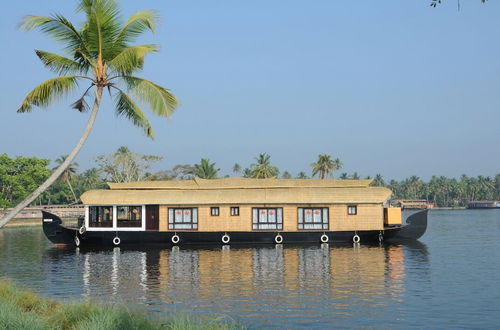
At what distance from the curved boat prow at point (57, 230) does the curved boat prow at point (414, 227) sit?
17870 millimetres

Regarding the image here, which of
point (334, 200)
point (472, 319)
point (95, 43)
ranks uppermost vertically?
point (95, 43)

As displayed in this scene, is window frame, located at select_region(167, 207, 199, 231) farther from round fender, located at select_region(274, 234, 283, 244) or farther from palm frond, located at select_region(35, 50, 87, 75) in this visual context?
palm frond, located at select_region(35, 50, 87, 75)

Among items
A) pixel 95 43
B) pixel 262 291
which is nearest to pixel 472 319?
pixel 262 291

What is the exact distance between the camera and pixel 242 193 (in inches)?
1252

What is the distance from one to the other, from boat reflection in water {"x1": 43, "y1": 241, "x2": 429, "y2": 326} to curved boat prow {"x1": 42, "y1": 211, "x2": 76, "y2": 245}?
2.07 m

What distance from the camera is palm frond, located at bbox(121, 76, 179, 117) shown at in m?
14.9

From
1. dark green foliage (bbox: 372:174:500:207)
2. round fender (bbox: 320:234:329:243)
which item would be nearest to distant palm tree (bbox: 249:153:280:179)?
round fender (bbox: 320:234:329:243)

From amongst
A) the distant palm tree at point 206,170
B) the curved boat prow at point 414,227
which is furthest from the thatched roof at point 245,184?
the distant palm tree at point 206,170

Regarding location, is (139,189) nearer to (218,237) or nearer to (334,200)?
(218,237)

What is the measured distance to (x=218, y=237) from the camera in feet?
104

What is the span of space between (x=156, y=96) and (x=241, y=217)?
56.6 ft

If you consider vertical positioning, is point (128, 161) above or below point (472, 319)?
above

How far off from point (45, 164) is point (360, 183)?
54.3 meters

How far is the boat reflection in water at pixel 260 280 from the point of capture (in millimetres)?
14773
